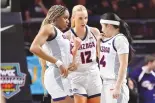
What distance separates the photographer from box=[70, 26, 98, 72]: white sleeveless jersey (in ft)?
20.0

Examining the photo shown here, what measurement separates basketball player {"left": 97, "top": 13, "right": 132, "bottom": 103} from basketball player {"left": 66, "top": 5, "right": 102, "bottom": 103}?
1.38ft

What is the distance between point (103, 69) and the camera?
5.61 m

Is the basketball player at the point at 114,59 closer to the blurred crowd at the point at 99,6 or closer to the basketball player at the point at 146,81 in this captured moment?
the basketball player at the point at 146,81

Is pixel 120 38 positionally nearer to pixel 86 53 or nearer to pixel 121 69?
pixel 121 69

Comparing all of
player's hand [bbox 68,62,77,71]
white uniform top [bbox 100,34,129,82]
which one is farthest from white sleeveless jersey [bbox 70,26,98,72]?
white uniform top [bbox 100,34,129,82]

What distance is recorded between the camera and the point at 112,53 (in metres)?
5.47

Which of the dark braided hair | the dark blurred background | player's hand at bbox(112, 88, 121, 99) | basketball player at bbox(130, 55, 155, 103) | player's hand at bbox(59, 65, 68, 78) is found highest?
the dark braided hair

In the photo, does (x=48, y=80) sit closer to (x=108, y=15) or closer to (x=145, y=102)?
(x=108, y=15)

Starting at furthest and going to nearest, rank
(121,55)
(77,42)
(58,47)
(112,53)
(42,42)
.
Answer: (77,42), (112,53), (121,55), (58,47), (42,42)

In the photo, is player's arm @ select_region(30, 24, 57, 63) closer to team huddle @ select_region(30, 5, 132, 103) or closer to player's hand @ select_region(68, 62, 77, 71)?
team huddle @ select_region(30, 5, 132, 103)

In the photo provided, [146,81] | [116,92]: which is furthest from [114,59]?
[146,81]

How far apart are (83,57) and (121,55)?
843 millimetres

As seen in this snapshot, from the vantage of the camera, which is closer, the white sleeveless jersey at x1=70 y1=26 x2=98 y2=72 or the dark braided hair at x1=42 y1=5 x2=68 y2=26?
the dark braided hair at x1=42 y1=5 x2=68 y2=26

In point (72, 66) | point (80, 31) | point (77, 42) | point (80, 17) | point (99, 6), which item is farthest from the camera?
point (99, 6)
